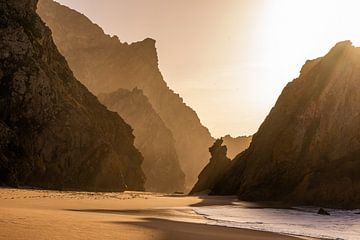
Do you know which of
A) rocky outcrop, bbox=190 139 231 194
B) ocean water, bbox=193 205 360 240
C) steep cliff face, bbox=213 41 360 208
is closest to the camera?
ocean water, bbox=193 205 360 240

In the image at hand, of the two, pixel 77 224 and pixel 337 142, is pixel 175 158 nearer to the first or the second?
pixel 337 142

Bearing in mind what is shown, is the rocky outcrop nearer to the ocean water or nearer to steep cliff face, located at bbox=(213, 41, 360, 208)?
steep cliff face, located at bbox=(213, 41, 360, 208)

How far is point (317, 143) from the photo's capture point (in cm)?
5322

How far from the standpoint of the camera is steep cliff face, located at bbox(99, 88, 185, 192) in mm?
180250

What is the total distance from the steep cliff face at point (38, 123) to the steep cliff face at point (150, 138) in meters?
104

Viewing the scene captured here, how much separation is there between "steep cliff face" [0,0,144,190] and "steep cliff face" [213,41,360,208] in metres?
27.5

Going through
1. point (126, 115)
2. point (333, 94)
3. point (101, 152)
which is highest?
point (126, 115)

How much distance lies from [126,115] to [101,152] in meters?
110

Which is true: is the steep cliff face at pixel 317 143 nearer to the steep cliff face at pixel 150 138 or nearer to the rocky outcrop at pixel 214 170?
the rocky outcrop at pixel 214 170

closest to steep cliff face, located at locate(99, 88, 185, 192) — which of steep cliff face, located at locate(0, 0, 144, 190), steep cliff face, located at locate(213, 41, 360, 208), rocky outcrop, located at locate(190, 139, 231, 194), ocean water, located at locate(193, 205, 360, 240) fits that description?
rocky outcrop, located at locate(190, 139, 231, 194)

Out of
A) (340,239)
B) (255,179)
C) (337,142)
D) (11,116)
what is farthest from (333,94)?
(11,116)

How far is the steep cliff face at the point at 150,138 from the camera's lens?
180250mm

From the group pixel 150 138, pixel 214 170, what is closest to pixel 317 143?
pixel 214 170

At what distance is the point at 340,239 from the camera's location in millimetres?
19484
